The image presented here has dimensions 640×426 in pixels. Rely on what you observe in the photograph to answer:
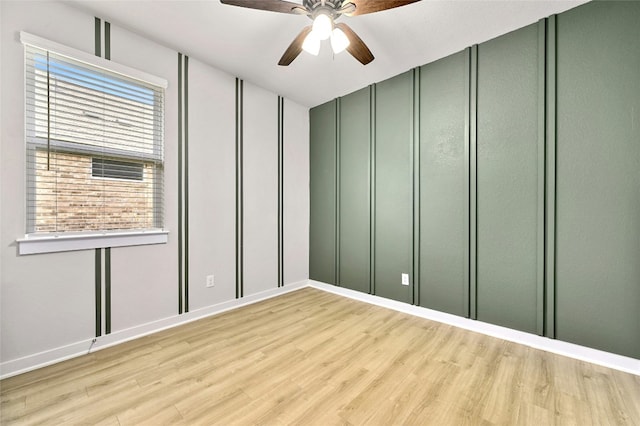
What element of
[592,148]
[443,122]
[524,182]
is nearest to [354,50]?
[443,122]

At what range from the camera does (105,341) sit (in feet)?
7.30

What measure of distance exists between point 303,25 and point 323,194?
215 cm

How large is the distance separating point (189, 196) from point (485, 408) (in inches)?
116

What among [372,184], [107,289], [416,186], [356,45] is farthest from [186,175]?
[416,186]

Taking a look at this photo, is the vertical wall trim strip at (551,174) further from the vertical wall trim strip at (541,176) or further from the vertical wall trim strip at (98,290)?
the vertical wall trim strip at (98,290)

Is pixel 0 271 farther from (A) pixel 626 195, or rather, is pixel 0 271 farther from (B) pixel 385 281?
(A) pixel 626 195

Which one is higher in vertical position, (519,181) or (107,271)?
(519,181)

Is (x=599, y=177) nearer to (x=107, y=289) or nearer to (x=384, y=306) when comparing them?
(x=384, y=306)

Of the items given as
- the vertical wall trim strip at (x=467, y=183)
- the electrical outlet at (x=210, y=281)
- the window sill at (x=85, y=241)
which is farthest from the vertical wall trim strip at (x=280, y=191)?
the vertical wall trim strip at (x=467, y=183)

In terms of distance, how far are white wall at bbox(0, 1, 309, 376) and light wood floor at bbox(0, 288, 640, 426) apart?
0.29 metres

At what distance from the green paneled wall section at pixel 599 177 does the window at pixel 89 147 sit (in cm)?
352

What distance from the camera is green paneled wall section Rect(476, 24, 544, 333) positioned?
7.44ft

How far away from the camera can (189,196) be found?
2.78 meters

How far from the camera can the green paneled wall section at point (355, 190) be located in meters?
3.43
